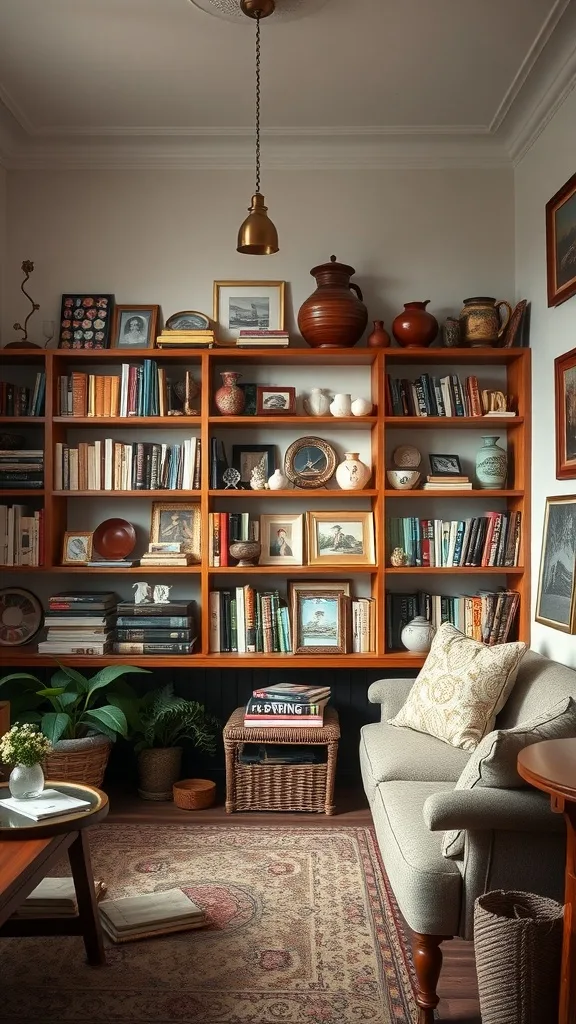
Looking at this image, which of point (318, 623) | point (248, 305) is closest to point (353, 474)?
point (318, 623)

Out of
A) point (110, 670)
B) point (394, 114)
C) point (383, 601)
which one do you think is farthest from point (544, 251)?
point (110, 670)

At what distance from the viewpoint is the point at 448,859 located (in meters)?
2.40

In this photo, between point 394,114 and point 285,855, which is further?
point 394,114

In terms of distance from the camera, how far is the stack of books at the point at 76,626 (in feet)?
14.0

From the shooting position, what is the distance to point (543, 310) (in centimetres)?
405

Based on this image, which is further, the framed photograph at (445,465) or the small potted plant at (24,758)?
the framed photograph at (445,465)

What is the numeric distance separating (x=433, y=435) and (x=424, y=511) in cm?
40

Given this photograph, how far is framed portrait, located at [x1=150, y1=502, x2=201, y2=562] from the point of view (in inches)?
177

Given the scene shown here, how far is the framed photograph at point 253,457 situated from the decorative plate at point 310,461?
89 mm

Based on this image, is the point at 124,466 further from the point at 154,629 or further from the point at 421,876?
the point at 421,876

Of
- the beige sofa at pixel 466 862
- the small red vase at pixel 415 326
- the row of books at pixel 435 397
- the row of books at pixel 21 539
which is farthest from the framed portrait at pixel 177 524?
the beige sofa at pixel 466 862

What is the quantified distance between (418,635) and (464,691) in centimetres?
90

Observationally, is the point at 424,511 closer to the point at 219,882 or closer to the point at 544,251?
the point at 544,251

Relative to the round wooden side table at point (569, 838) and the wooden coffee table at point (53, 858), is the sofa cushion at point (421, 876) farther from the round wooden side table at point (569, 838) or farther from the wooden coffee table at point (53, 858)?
the wooden coffee table at point (53, 858)
